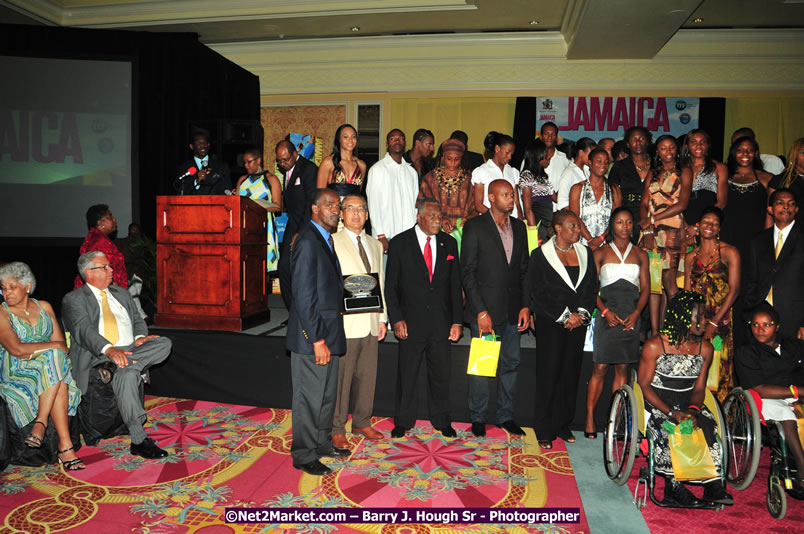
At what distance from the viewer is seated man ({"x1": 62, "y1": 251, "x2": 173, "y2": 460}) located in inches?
153

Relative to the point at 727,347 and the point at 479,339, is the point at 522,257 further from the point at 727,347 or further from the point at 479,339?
the point at 727,347

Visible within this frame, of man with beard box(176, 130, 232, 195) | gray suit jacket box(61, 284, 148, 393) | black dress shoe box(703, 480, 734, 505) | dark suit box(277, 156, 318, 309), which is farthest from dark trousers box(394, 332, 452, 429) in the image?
man with beard box(176, 130, 232, 195)

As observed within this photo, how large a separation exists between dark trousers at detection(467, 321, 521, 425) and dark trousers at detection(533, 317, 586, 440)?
0.63 ft

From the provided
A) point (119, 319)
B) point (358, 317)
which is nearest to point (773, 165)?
point (358, 317)

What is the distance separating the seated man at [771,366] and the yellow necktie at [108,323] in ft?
13.8

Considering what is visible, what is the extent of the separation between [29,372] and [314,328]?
1.93 metres

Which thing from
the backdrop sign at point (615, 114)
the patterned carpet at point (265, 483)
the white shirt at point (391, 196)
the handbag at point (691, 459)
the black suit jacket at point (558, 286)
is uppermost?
the backdrop sign at point (615, 114)

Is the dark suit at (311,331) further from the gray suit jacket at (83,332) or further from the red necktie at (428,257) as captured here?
the gray suit jacket at (83,332)

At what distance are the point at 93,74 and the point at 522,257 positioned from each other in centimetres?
650

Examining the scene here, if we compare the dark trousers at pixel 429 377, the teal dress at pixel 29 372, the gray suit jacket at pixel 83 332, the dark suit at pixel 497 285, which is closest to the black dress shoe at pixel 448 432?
the dark trousers at pixel 429 377

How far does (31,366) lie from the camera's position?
3.66 meters

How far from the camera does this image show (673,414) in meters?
3.16

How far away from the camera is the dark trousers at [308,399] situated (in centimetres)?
348

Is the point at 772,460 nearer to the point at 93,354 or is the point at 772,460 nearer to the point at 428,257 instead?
the point at 428,257
